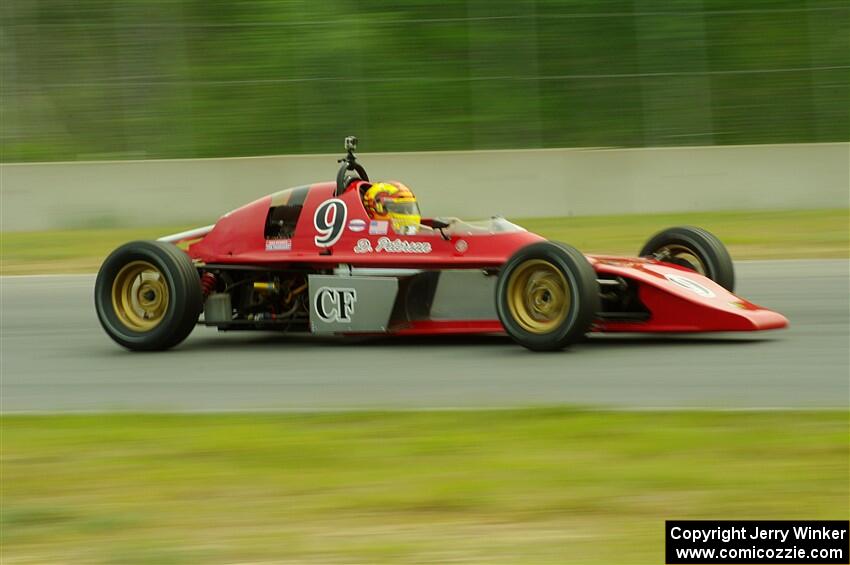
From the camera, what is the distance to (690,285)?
9062 millimetres

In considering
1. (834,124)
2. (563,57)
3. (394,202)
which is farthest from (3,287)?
(834,124)

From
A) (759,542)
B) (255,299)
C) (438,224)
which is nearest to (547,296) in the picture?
(438,224)

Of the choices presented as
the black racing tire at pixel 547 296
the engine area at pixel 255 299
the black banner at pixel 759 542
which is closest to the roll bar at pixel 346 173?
the engine area at pixel 255 299

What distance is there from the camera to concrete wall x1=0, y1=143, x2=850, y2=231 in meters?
19.0

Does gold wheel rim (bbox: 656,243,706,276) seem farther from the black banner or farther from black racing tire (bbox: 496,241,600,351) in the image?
the black banner

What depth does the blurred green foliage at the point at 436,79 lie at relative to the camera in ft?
67.5

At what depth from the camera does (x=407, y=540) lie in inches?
202

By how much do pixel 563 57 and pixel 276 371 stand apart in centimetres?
1296

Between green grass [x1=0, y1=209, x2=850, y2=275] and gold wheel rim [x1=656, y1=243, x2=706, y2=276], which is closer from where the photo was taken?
gold wheel rim [x1=656, y1=243, x2=706, y2=276]

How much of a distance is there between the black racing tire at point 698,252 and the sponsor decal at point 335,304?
7.31ft

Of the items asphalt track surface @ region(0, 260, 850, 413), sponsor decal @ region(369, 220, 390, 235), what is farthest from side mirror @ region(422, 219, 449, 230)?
asphalt track surface @ region(0, 260, 850, 413)

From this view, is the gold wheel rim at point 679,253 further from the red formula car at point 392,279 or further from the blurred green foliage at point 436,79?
the blurred green foliage at point 436,79

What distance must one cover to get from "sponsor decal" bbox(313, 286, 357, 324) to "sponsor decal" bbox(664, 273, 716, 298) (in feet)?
7.22

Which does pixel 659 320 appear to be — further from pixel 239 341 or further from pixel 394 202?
pixel 239 341
